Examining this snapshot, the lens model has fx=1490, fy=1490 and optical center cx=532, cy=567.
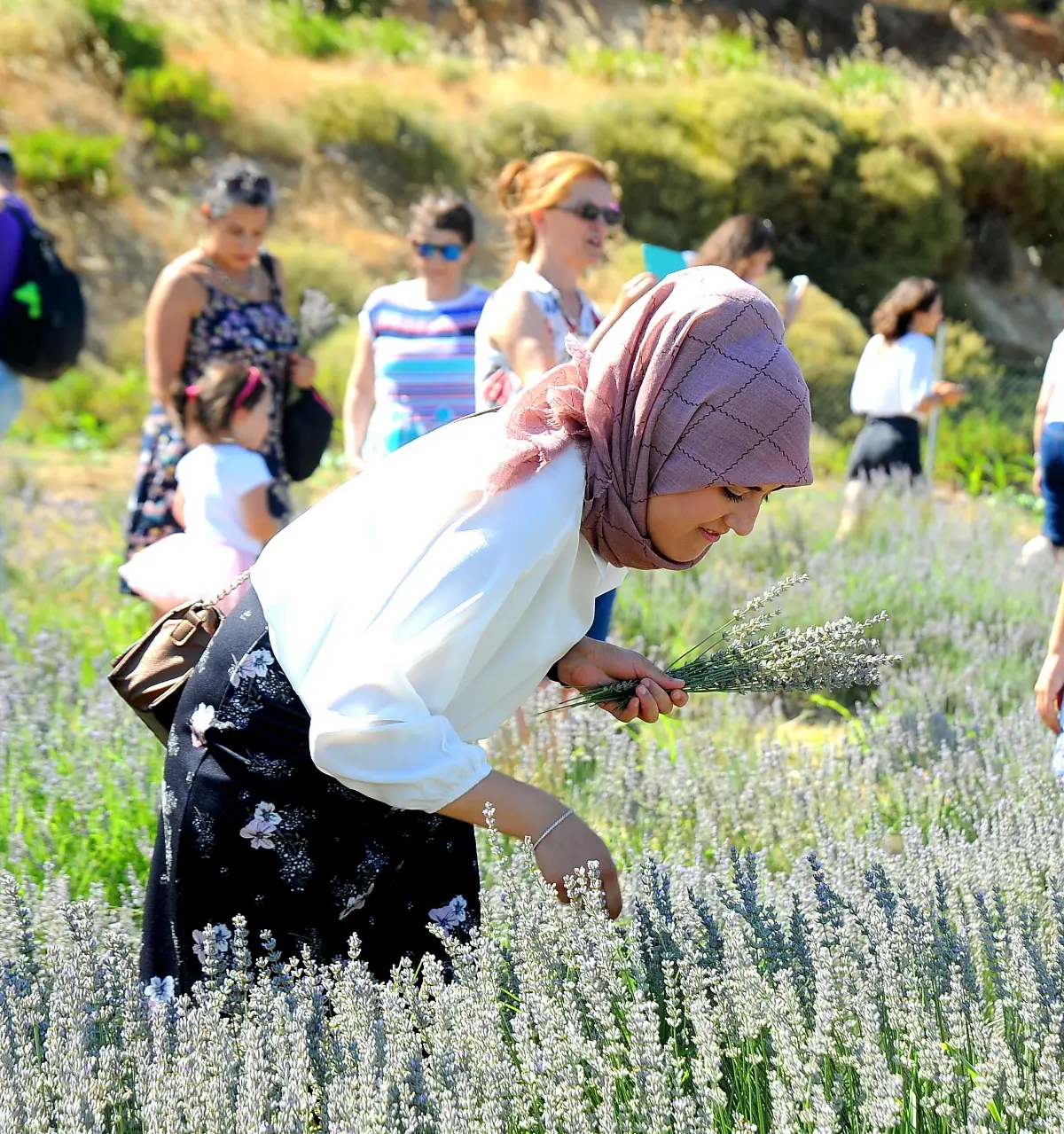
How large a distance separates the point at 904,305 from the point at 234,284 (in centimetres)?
389

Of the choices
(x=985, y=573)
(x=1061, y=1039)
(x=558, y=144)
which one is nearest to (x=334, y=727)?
(x=1061, y=1039)

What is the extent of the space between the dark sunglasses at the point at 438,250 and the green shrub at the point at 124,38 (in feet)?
47.1

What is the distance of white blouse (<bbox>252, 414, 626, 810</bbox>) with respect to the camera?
1.67 metres

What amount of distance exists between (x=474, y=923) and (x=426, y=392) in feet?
9.92

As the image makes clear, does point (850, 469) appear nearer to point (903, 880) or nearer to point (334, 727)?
point (903, 880)

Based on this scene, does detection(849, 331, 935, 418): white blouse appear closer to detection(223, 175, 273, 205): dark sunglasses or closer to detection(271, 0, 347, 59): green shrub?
detection(223, 175, 273, 205): dark sunglasses

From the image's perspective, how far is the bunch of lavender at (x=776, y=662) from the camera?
2.07 m

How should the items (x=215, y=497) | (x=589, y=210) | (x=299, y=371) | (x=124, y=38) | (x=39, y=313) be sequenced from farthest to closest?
(x=124, y=38), (x=299, y=371), (x=589, y=210), (x=215, y=497), (x=39, y=313)

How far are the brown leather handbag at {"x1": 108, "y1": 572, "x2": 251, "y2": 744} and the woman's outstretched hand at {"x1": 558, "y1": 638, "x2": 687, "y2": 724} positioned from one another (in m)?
0.48

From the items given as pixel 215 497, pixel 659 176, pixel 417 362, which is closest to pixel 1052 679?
pixel 215 497

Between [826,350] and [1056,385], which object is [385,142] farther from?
[1056,385]

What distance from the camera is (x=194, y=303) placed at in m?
4.72

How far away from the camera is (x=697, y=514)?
1.86m

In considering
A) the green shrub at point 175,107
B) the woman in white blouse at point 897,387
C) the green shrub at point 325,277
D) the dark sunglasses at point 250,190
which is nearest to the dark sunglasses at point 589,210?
the dark sunglasses at point 250,190
